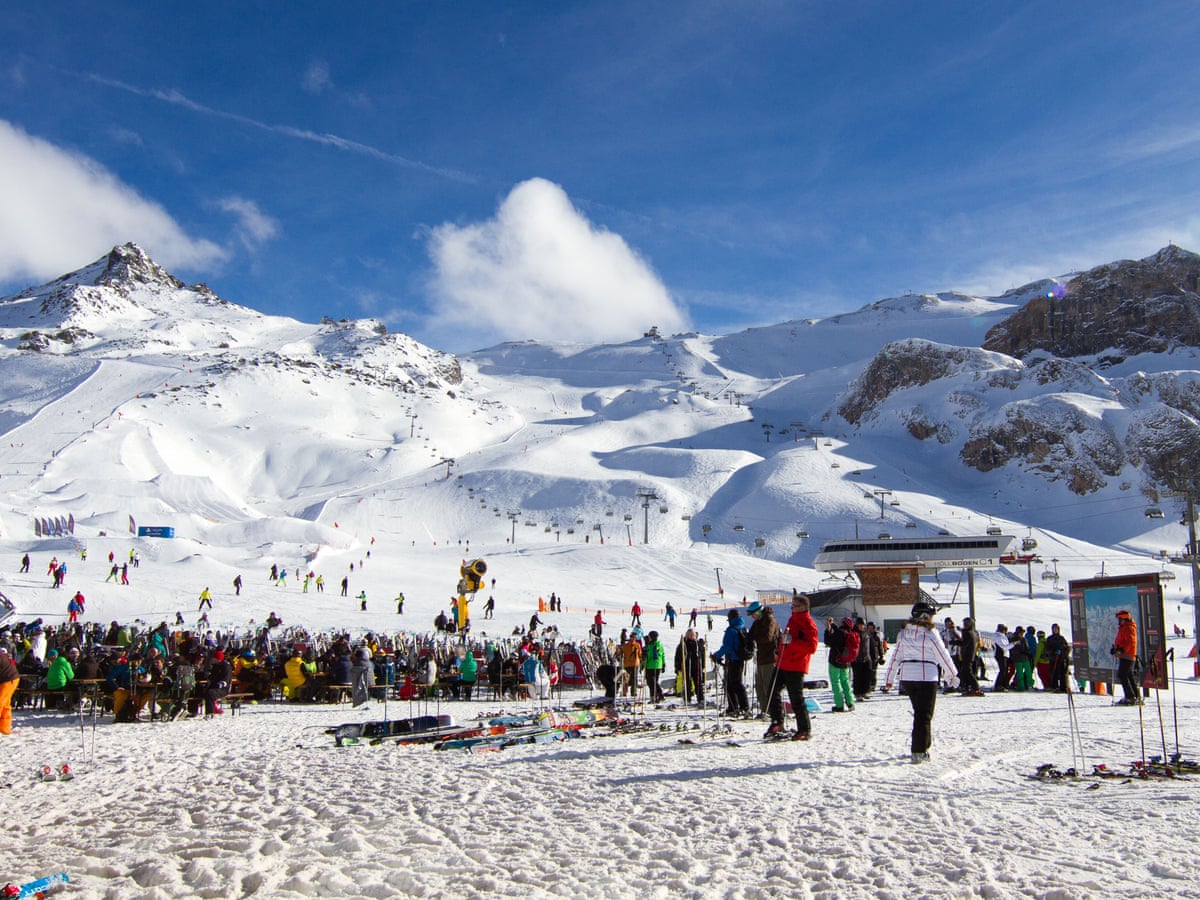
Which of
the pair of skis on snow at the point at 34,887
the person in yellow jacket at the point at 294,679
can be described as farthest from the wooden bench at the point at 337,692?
the pair of skis on snow at the point at 34,887

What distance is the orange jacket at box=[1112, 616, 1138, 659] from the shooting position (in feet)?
40.5

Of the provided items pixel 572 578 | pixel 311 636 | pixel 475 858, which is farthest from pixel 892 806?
pixel 572 578

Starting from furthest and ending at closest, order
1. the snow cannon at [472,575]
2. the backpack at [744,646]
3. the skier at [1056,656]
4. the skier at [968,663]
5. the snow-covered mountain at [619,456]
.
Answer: the snow-covered mountain at [619,456] → the snow cannon at [472,575] → the skier at [1056,656] → the skier at [968,663] → the backpack at [744,646]

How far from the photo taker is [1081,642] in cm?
1417

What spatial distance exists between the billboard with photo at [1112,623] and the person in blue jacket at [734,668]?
16.3 ft

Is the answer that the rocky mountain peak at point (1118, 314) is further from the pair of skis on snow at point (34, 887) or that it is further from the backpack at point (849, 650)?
the pair of skis on snow at point (34, 887)

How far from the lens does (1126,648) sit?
12578 millimetres

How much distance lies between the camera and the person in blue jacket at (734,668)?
1240cm

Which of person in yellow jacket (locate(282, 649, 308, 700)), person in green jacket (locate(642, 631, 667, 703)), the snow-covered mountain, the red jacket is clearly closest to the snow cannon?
person in green jacket (locate(642, 631, 667, 703))

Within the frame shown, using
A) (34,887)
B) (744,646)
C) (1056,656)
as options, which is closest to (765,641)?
(744,646)

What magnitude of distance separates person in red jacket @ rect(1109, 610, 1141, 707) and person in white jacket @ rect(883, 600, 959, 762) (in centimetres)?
508

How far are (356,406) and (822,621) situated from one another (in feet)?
372

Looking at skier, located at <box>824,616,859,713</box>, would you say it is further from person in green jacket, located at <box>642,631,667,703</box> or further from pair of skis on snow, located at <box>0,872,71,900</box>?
pair of skis on snow, located at <box>0,872,71,900</box>

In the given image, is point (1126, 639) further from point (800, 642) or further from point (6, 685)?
point (6, 685)
